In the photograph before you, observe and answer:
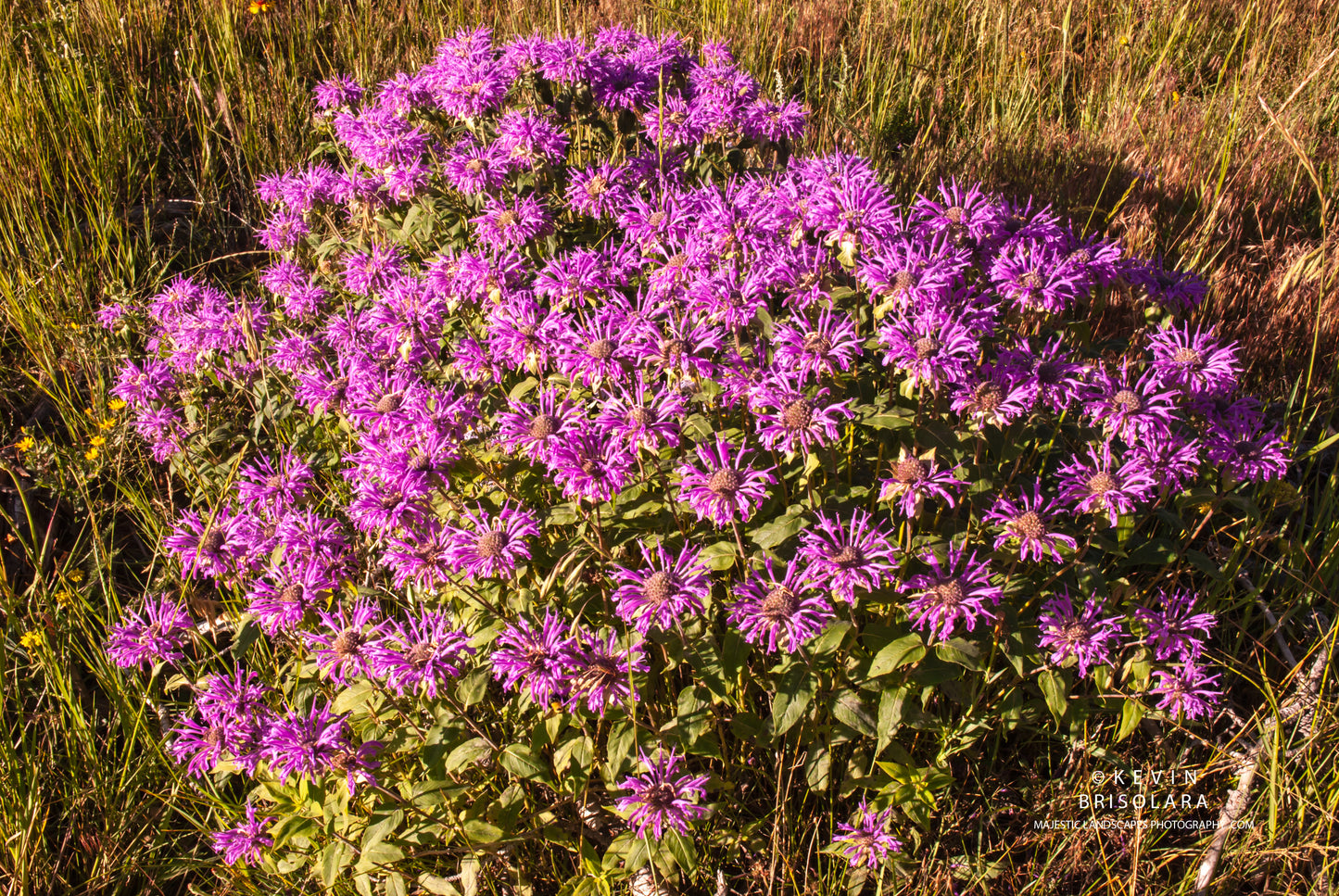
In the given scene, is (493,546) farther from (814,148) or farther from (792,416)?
(814,148)

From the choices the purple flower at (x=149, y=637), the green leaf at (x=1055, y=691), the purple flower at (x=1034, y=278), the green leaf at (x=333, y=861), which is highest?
the purple flower at (x=1034, y=278)

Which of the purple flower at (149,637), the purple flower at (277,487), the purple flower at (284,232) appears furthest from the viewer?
the purple flower at (284,232)

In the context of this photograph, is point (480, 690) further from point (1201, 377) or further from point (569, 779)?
point (1201, 377)

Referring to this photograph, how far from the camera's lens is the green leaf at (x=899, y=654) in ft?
6.86

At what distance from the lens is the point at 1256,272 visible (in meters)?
4.47

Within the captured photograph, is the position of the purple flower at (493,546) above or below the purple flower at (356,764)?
above

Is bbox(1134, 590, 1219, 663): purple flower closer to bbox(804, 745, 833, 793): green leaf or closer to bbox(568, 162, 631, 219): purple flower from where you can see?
bbox(804, 745, 833, 793): green leaf

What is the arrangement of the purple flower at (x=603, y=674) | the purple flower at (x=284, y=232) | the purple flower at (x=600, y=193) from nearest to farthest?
1. the purple flower at (x=603, y=674)
2. the purple flower at (x=600, y=193)
3. the purple flower at (x=284, y=232)

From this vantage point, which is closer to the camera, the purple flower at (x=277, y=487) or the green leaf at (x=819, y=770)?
the green leaf at (x=819, y=770)

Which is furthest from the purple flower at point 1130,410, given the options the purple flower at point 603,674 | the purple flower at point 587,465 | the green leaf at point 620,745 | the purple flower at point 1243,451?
the green leaf at point 620,745

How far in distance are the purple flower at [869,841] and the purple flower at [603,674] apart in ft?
2.27

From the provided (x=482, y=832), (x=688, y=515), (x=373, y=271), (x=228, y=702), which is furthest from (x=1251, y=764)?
(x=373, y=271)

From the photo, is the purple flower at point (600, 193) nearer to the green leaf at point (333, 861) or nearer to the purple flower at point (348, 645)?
the purple flower at point (348, 645)

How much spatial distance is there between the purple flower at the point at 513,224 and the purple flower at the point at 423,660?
1.43 m
